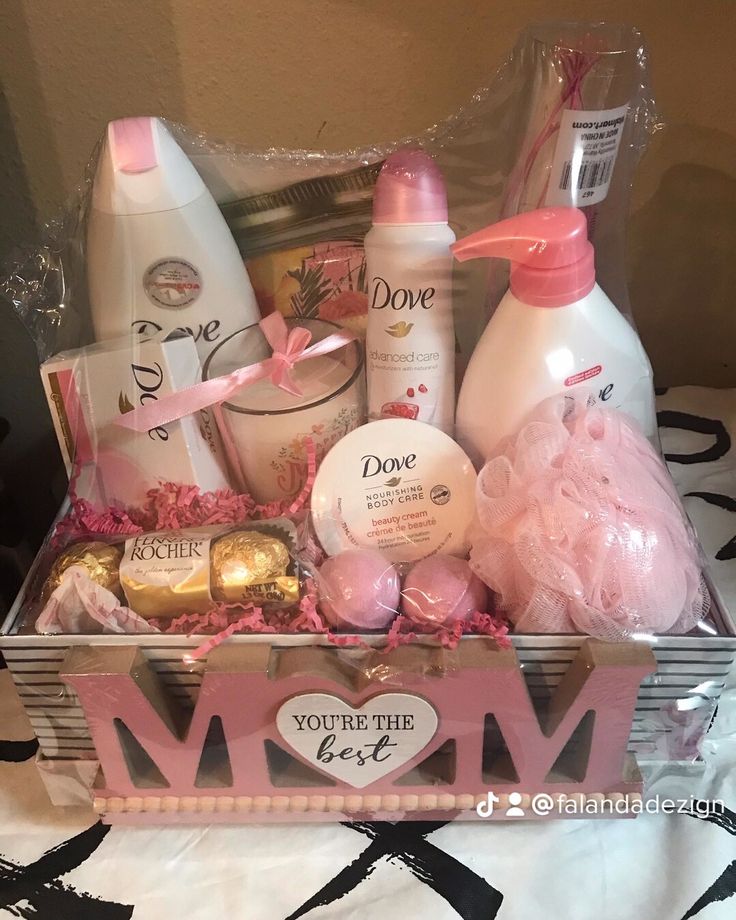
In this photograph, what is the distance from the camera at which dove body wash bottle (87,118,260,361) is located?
1.76 feet

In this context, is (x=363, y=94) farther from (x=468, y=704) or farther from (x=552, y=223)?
(x=468, y=704)

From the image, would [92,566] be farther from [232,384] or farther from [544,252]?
[544,252]

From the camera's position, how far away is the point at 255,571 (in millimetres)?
484

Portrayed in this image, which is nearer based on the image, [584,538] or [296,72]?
[584,538]

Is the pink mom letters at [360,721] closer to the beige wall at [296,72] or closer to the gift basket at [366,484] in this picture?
the gift basket at [366,484]

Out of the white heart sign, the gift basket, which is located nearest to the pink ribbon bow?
the gift basket

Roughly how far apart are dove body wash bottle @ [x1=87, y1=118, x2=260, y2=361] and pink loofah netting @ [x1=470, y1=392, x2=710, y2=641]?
9.4 inches

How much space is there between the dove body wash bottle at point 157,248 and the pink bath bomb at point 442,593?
236 millimetres

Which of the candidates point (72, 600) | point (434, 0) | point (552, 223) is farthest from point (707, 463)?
point (72, 600)

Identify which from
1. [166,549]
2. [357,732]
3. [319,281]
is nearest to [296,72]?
[319,281]

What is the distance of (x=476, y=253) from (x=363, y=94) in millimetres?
250

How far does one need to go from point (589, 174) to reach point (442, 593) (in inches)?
12.2

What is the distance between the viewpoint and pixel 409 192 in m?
0.52

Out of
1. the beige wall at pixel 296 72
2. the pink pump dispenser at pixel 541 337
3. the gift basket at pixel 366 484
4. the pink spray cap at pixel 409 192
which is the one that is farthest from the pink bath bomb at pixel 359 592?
the beige wall at pixel 296 72
